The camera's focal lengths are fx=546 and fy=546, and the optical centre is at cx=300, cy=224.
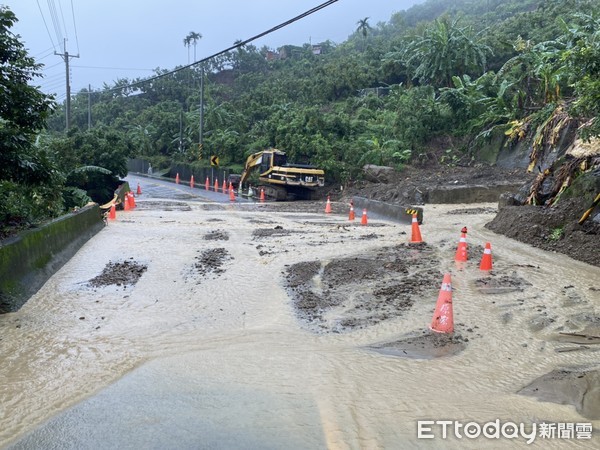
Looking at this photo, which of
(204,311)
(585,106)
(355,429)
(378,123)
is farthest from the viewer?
(378,123)

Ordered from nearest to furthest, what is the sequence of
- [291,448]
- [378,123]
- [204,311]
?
[291,448] → [204,311] → [378,123]

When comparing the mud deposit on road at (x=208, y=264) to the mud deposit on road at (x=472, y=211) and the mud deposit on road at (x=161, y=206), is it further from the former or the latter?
the mud deposit on road at (x=161, y=206)

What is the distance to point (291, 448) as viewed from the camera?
13.4ft

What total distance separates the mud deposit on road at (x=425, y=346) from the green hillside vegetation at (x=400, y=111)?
5424mm

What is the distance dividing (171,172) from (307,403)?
50.2 m

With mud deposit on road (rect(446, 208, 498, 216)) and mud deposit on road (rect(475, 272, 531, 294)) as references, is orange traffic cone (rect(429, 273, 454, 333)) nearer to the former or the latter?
mud deposit on road (rect(475, 272, 531, 294))

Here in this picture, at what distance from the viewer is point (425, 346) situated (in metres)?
6.41

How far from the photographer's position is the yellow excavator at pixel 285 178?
30.4 m

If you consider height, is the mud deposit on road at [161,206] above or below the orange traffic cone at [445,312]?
below

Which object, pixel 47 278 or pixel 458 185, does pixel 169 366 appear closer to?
pixel 47 278

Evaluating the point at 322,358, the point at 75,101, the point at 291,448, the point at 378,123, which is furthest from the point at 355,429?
the point at 75,101

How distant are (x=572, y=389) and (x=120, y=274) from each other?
776 centimetres

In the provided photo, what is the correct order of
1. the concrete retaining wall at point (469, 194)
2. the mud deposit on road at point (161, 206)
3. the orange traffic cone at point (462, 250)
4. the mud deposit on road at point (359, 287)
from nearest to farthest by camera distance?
the mud deposit on road at point (359, 287)
the orange traffic cone at point (462, 250)
the concrete retaining wall at point (469, 194)
the mud deposit on road at point (161, 206)
